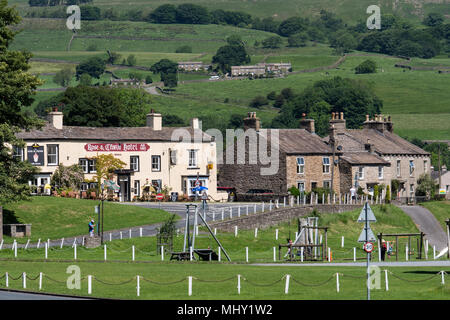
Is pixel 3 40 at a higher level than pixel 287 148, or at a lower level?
higher

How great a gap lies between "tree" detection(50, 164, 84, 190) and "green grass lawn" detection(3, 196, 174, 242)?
11.1 metres

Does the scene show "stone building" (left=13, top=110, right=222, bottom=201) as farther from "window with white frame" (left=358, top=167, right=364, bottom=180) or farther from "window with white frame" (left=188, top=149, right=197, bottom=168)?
"window with white frame" (left=358, top=167, right=364, bottom=180)

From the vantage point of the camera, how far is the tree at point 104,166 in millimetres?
97188

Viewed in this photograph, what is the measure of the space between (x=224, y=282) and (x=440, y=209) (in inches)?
2550

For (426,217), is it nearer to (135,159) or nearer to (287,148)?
(287,148)

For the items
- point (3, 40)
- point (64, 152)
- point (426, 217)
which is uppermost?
point (3, 40)

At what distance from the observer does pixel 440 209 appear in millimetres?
106250

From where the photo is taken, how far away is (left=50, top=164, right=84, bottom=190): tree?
312ft

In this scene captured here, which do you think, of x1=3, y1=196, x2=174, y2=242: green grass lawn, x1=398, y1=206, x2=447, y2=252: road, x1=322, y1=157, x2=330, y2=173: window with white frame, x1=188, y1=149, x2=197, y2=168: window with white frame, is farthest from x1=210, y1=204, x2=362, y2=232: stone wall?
x1=188, y1=149, x2=197, y2=168: window with white frame

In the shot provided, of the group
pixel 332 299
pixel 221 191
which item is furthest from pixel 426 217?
pixel 332 299

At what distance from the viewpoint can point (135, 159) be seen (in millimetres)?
101125

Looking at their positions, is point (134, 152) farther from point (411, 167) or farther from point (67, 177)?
point (411, 167)

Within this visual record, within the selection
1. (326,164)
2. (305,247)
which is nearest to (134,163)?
(326,164)

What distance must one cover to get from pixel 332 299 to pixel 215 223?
3779 cm
